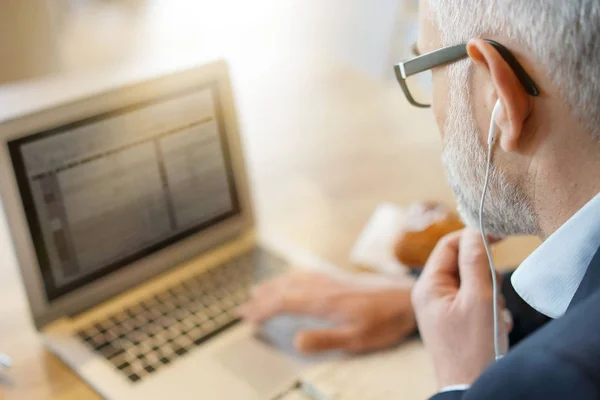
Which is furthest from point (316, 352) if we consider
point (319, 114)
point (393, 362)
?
point (319, 114)

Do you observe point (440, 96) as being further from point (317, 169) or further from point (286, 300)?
point (317, 169)

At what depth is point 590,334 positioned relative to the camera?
460mm

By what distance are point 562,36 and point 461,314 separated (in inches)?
13.6

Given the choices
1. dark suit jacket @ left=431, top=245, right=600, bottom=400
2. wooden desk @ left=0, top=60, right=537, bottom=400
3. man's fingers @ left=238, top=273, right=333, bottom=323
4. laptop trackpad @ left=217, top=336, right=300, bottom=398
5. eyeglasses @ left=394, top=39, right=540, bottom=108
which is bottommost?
laptop trackpad @ left=217, top=336, right=300, bottom=398

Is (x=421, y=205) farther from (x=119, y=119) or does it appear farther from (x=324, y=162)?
(x=119, y=119)

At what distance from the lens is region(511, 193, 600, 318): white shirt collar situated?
58 centimetres

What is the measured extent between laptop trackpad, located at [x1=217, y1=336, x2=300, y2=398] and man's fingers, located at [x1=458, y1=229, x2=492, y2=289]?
0.24 m

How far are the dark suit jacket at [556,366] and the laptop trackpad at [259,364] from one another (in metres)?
0.35

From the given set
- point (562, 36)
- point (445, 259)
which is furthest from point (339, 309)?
point (562, 36)

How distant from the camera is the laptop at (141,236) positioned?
811 millimetres

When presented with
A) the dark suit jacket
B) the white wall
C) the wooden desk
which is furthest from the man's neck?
the white wall

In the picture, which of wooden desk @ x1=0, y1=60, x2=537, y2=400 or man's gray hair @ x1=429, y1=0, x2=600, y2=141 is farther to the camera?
wooden desk @ x1=0, y1=60, x2=537, y2=400

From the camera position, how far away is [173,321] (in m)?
0.89

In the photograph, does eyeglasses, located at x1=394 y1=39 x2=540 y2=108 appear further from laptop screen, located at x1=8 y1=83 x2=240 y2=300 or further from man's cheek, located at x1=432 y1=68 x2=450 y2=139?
laptop screen, located at x1=8 y1=83 x2=240 y2=300
